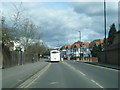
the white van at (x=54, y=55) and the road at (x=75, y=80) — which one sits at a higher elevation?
the white van at (x=54, y=55)

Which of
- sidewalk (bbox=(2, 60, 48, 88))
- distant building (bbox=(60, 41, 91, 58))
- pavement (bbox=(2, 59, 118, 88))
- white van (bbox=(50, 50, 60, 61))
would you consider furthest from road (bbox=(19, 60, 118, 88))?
distant building (bbox=(60, 41, 91, 58))

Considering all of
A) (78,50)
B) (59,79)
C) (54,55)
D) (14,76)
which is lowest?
(59,79)

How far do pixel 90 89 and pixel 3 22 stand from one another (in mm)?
19612

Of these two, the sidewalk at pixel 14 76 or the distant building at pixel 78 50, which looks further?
the distant building at pixel 78 50

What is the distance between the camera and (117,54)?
125 feet

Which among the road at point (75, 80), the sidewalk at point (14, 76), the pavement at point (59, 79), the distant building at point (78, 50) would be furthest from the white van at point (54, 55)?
the distant building at point (78, 50)

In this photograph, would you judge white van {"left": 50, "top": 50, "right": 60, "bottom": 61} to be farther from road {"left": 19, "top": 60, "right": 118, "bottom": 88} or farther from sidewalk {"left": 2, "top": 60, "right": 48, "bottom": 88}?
road {"left": 19, "top": 60, "right": 118, "bottom": 88}

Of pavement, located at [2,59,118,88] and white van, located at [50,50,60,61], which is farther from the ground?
white van, located at [50,50,60,61]

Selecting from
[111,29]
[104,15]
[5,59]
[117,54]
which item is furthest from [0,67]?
[111,29]

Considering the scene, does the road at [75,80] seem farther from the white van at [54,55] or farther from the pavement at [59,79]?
the white van at [54,55]

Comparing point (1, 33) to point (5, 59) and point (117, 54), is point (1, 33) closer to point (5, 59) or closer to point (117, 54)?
point (5, 59)

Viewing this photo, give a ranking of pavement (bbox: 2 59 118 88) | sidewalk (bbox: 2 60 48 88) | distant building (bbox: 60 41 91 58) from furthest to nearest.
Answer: distant building (bbox: 60 41 91 58), pavement (bbox: 2 59 118 88), sidewalk (bbox: 2 60 48 88)

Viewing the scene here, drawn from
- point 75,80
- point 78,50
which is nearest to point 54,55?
point 75,80

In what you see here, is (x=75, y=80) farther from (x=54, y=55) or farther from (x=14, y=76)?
(x=54, y=55)
